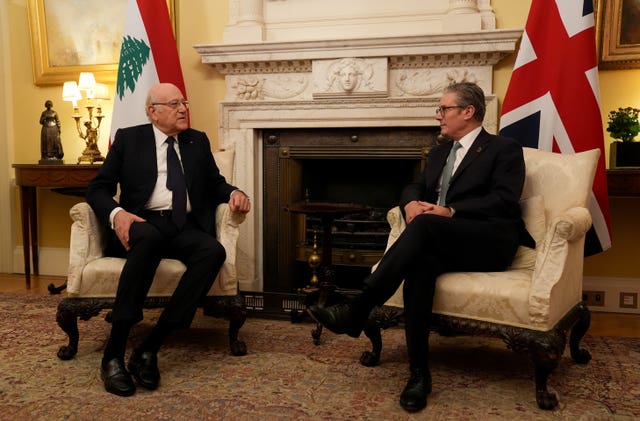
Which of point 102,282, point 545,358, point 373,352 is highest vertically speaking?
point 102,282

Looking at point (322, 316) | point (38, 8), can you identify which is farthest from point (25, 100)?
point (322, 316)

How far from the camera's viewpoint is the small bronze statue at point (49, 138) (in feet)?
13.5

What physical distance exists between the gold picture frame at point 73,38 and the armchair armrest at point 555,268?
3.30m

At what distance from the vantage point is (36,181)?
13.2 ft

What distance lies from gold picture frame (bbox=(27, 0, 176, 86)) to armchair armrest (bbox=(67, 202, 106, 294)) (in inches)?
75.7

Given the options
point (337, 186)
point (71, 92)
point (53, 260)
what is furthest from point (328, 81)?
point (53, 260)

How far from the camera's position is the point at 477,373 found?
2.40 metres

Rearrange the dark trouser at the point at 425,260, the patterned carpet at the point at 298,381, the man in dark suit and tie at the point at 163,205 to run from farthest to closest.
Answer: the man in dark suit and tie at the point at 163,205 → the dark trouser at the point at 425,260 → the patterned carpet at the point at 298,381

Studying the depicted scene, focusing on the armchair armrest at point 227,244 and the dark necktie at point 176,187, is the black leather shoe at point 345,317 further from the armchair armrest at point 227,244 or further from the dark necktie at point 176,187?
the dark necktie at point 176,187

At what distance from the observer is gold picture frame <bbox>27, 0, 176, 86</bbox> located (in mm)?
4152

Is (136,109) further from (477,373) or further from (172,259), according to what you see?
(477,373)

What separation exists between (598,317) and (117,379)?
2.69 m

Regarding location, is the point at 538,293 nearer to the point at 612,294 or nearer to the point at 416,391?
the point at 416,391

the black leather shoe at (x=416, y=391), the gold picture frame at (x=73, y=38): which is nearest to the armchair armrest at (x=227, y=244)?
the black leather shoe at (x=416, y=391)
